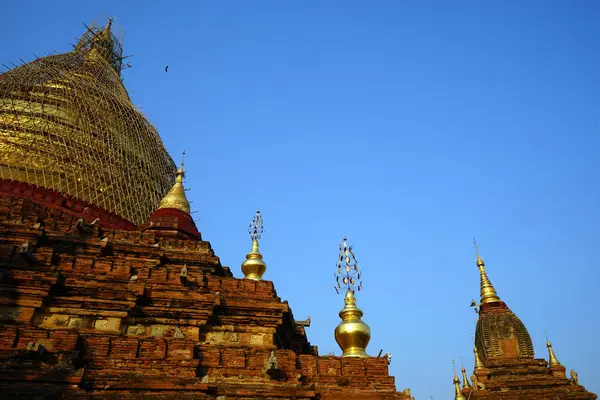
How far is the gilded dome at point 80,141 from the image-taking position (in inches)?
913

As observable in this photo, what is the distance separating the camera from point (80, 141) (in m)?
25.2

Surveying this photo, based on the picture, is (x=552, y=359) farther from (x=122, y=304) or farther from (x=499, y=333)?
(x=122, y=304)

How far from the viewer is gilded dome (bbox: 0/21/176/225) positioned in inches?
913

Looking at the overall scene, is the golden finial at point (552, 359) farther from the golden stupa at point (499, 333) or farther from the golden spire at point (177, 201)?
the golden spire at point (177, 201)

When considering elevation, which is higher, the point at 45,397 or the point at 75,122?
the point at 75,122

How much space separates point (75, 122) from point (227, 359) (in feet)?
62.0

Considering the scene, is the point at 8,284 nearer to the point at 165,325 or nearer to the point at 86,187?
the point at 165,325

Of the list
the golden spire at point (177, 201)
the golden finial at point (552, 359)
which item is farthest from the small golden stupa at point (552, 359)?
the golden spire at point (177, 201)

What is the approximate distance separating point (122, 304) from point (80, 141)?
15216 millimetres

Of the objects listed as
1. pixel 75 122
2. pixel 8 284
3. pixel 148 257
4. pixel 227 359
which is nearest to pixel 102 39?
pixel 75 122

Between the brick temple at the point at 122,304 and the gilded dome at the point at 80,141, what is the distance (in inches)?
3.1

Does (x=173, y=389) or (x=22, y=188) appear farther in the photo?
(x=22, y=188)

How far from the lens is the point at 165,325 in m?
12.8

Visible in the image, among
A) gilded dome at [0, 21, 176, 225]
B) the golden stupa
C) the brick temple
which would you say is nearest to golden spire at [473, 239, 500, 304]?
the golden stupa
